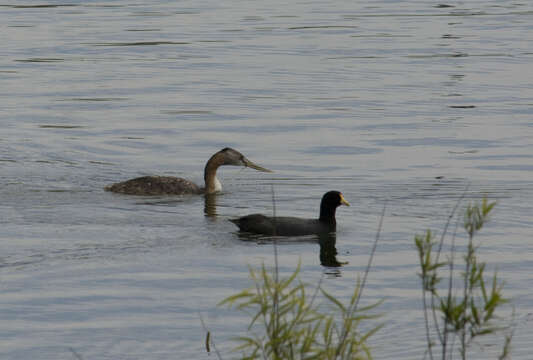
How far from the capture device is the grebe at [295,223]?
15.3 meters

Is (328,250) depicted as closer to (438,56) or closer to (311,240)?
(311,240)

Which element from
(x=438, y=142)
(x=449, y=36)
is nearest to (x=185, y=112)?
(x=438, y=142)

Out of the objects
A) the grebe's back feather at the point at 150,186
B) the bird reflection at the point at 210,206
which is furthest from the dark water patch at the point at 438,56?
the grebe's back feather at the point at 150,186

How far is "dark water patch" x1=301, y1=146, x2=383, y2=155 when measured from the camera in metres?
21.7

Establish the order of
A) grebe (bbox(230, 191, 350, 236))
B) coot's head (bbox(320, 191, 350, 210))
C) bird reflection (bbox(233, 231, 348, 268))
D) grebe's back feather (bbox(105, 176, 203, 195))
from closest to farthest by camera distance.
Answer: bird reflection (bbox(233, 231, 348, 268)), grebe (bbox(230, 191, 350, 236)), coot's head (bbox(320, 191, 350, 210)), grebe's back feather (bbox(105, 176, 203, 195))

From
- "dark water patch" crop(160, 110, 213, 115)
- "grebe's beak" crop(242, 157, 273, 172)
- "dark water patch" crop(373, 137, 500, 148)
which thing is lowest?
"grebe's beak" crop(242, 157, 273, 172)

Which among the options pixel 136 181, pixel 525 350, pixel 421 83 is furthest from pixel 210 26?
pixel 525 350

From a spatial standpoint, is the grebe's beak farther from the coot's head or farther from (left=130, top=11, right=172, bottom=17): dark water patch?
(left=130, top=11, right=172, bottom=17): dark water patch

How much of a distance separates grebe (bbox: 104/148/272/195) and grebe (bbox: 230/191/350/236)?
2662mm

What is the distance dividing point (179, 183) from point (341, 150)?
4.39m

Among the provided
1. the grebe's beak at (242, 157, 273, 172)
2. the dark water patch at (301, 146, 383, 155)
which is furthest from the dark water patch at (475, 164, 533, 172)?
the grebe's beak at (242, 157, 273, 172)

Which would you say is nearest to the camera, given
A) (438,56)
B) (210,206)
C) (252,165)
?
(210,206)

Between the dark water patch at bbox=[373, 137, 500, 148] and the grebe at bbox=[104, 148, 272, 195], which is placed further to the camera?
the dark water patch at bbox=[373, 137, 500, 148]

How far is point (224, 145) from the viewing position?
2266 cm
